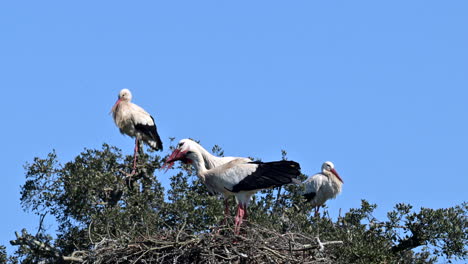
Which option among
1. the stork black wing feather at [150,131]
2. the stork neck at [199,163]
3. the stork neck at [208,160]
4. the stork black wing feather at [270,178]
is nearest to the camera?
the stork black wing feather at [270,178]

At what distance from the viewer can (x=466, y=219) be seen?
12.7 m

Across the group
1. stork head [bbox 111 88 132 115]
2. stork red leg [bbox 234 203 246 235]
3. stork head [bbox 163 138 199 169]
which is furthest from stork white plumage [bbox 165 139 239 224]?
stork head [bbox 111 88 132 115]

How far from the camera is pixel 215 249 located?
10000 millimetres

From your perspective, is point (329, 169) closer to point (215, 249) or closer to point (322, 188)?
point (322, 188)

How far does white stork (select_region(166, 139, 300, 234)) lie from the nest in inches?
46.6

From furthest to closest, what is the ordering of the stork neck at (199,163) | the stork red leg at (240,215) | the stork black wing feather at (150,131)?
1. the stork black wing feather at (150,131)
2. the stork neck at (199,163)
3. the stork red leg at (240,215)

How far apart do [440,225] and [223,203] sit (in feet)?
8.93

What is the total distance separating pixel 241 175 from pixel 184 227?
880mm

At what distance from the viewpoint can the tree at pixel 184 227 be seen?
33.0 ft

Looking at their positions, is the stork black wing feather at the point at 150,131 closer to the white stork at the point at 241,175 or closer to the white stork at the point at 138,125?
the white stork at the point at 138,125

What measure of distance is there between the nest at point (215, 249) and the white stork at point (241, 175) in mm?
1183

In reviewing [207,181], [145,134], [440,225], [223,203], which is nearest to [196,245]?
[207,181]

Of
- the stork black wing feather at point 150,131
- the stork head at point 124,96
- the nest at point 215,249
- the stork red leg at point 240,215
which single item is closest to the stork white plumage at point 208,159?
the stork red leg at point 240,215

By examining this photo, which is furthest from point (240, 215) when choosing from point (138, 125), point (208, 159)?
point (138, 125)
